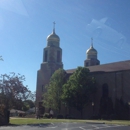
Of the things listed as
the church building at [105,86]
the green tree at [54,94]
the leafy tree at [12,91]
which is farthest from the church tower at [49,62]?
the leafy tree at [12,91]

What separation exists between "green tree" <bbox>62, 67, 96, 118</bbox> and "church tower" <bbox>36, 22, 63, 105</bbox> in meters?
11.0

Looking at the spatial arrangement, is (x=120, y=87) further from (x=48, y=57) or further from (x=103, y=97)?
(x=48, y=57)

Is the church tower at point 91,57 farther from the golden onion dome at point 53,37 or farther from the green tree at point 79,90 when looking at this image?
the green tree at point 79,90

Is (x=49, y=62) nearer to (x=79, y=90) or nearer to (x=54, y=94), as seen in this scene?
(x=54, y=94)

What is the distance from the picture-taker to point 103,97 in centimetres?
4956

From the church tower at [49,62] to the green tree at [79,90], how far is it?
36.1 feet

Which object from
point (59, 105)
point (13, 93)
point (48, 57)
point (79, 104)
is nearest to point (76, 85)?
point (79, 104)

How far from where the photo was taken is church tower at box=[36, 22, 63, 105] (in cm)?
6006

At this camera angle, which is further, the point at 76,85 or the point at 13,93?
the point at 76,85

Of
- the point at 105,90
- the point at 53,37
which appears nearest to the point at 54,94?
the point at 105,90

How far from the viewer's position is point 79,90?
159 ft

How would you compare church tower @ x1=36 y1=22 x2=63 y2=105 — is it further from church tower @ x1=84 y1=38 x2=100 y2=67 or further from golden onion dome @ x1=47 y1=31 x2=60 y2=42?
church tower @ x1=84 y1=38 x2=100 y2=67

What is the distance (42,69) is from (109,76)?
17775mm

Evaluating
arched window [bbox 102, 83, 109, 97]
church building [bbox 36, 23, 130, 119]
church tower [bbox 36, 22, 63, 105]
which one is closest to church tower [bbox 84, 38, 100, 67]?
church tower [bbox 36, 22, 63, 105]
